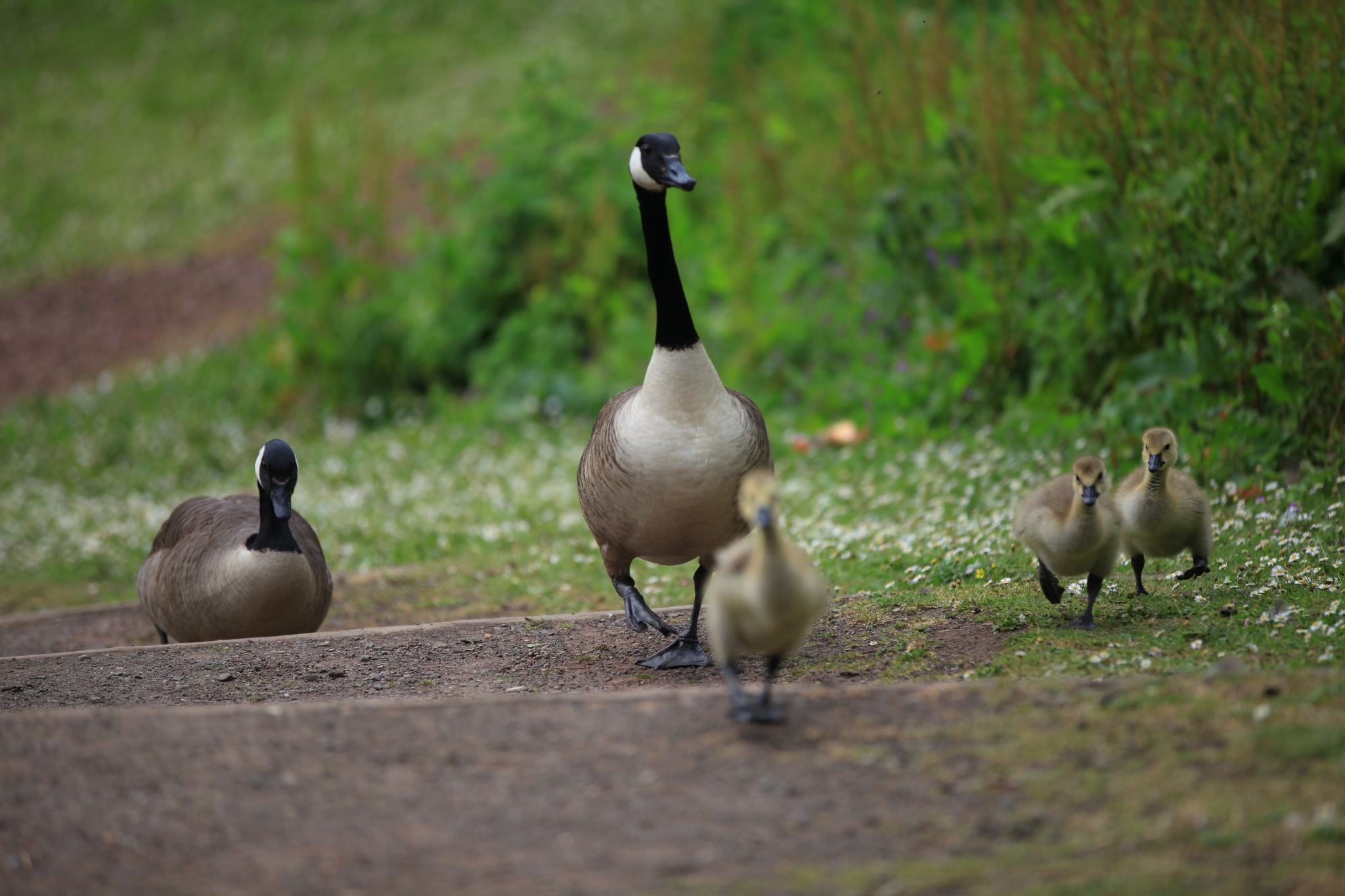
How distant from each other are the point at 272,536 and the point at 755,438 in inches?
114

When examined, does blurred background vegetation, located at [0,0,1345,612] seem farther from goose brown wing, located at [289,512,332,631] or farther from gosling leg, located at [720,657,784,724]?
gosling leg, located at [720,657,784,724]

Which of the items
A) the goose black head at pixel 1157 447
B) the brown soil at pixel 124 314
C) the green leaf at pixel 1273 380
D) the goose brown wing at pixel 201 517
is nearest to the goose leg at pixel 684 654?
the goose black head at pixel 1157 447

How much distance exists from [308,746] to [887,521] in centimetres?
481

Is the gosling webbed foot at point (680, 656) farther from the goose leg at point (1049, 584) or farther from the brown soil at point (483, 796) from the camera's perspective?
the goose leg at point (1049, 584)

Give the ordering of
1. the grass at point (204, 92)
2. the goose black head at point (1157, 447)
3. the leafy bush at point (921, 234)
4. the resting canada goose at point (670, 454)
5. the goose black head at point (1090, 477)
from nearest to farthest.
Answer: the goose black head at point (1090, 477), the resting canada goose at point (670, 454), the goose black head at point (1157, 447), the leafy bush at point (921, 234), the grass at point (204, 92)

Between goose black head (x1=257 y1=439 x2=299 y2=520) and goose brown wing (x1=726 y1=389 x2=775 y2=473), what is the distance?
8.57ft

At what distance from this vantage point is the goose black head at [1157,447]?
5.39 metres

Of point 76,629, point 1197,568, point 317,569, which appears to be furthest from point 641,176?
point 76,629

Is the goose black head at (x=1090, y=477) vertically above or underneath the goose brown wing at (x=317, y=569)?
above

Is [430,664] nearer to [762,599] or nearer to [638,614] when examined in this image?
[638,614]

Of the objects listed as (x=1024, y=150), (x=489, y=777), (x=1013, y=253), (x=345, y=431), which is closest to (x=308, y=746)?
(x=489, y=777)

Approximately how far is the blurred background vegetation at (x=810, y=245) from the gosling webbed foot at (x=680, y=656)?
3.52 meters

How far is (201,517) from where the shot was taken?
7.24 meters

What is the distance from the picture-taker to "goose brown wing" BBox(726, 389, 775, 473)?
209 inches
